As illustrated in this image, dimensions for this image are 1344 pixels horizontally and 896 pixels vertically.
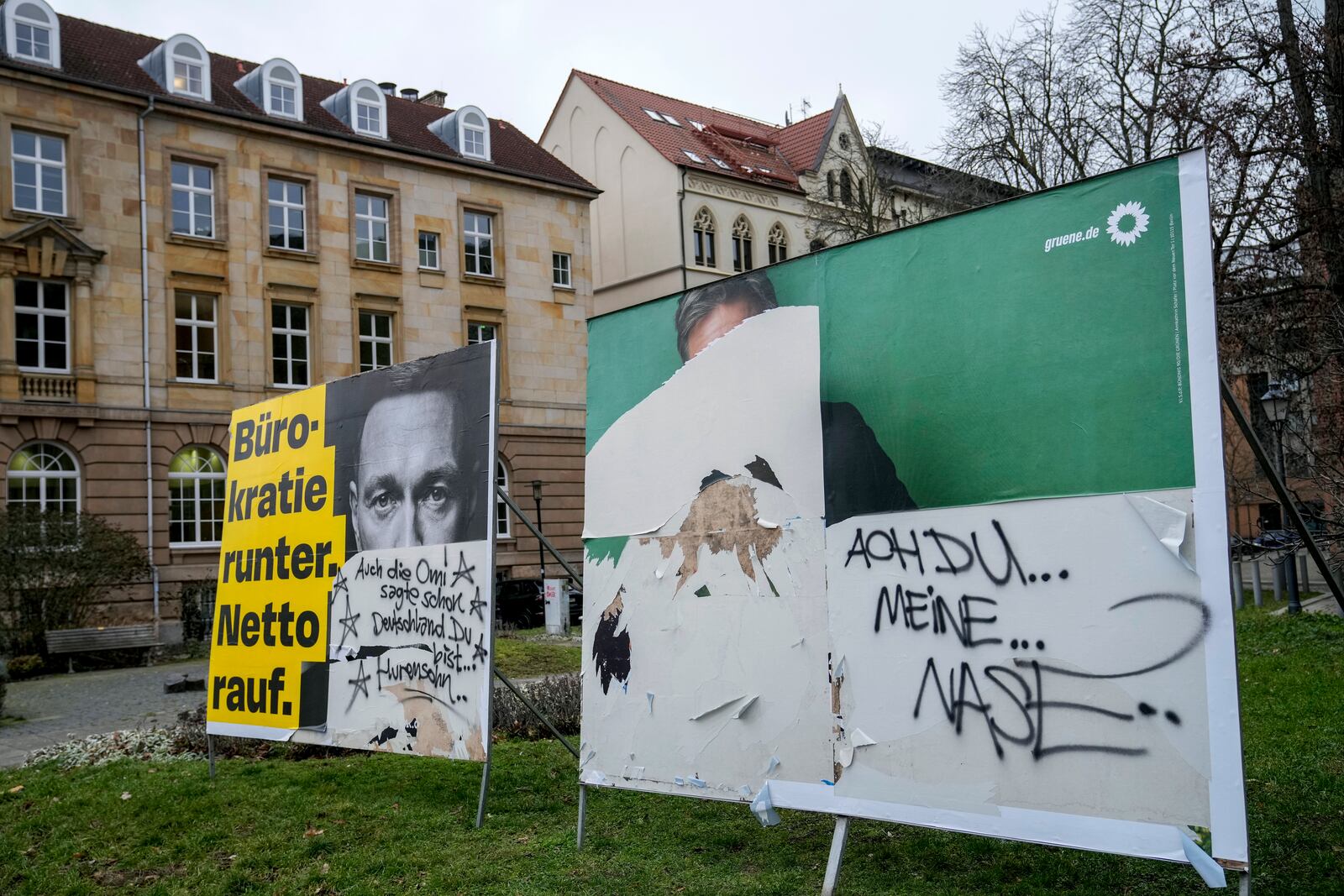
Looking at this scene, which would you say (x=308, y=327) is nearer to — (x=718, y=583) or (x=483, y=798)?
(x=483, y=798)

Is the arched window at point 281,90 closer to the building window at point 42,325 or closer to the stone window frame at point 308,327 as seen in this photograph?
the stone window frame at point 308,327

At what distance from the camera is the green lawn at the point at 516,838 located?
5.32 metres

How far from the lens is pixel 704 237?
4262 centimetres

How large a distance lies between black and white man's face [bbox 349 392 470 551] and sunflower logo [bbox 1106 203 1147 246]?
14.2ft

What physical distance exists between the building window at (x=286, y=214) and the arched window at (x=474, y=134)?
6.02 meters

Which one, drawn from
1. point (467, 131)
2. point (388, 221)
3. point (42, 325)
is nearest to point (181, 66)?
point (388, 221)

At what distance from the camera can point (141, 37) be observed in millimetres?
32875

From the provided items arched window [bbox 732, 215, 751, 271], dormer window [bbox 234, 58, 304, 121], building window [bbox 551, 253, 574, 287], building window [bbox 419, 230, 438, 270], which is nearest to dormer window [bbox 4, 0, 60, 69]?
dormer window [bbox 234, 58, 304, 121]

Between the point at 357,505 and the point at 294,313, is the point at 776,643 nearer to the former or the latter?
the point at 357,505

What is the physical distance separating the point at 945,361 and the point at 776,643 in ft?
4.99

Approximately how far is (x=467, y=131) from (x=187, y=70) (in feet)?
28.4

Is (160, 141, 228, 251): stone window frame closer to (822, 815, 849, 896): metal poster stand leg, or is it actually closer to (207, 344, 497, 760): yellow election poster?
(207, 344, 497, 760): yellow election poster

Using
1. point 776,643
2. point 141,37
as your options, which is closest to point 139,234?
point 141,37

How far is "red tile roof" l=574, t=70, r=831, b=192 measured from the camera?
43750 millimetres
